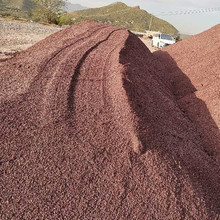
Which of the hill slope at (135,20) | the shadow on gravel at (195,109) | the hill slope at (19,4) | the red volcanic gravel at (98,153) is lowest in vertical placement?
the hill slope at (19,4)

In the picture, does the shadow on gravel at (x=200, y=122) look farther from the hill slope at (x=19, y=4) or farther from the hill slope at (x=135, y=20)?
the hill slope at (x=19, y=4)

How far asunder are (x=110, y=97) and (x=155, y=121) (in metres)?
1.06

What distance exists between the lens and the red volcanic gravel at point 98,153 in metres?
2.83

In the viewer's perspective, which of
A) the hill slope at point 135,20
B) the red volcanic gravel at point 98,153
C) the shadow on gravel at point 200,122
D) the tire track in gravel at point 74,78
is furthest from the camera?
the hill slope at point 135,20

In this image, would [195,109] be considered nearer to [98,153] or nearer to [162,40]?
[98,153]

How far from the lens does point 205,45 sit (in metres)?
10.2

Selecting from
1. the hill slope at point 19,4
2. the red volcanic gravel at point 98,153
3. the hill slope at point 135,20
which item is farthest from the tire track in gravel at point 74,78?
the hill slope at point 19,4

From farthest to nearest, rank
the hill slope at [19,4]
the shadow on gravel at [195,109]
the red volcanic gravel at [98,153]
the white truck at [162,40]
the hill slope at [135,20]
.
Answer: the hill slope at [19,4] → the hill slope at [135,20] → the white truck at [162,40] → the shadow on gravel at [195,109] → the red volcanic gravel at [98,153]

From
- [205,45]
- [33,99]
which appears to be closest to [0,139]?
[33,99]

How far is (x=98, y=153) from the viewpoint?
340cm

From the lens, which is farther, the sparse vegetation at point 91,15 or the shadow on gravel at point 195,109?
the sparse vegetation at point 91,15

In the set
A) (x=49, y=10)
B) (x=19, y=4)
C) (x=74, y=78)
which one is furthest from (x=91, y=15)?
(x=74, y=78)

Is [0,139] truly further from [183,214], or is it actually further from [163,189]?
[183,214]

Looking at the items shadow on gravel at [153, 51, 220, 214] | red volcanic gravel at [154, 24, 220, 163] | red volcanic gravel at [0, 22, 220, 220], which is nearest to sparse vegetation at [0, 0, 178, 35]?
red volcanic gravel at [154, 24, 220, 163]
